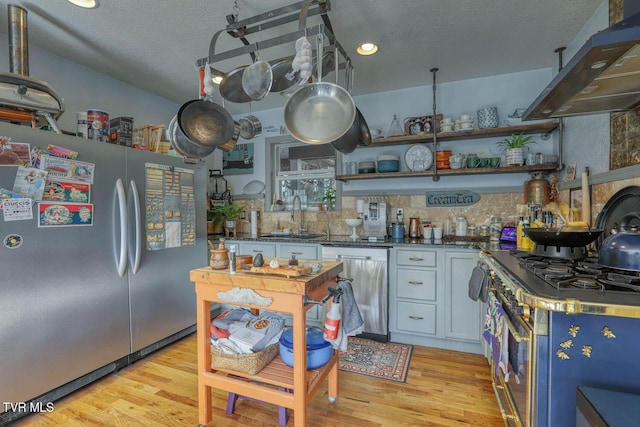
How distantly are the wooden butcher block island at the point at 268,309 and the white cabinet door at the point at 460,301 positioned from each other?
4.15 feet

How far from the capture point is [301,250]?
2939 millimetres

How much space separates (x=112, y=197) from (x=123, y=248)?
0.38 meters

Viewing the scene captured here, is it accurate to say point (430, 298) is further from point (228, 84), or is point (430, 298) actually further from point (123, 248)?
point (123, 248)

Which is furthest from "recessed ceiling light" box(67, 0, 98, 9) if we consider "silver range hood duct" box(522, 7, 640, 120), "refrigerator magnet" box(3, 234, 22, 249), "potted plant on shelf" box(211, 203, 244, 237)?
"silver range hood duct" box(522, 7, 640, 120)

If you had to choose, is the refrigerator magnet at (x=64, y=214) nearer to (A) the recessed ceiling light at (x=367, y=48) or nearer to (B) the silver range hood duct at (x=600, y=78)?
(A) the recessed ceiling light at (x=367, y=48)

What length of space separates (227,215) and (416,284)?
7.40 ft

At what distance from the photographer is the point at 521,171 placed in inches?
106

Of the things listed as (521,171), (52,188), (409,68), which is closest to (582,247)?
(521,171)

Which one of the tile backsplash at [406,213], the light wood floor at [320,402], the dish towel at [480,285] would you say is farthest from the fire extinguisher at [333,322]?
the tile backsplash at [406,213]

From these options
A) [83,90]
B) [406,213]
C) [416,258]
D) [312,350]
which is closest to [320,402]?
[312,350]

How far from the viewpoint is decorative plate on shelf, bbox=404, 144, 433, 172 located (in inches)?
118

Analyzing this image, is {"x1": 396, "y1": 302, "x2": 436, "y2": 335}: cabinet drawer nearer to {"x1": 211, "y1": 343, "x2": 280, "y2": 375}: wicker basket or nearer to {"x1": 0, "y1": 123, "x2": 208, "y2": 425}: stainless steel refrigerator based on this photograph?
{"x1": 211, "y1": 343, "x2": 280, "y2": 375}: wicker basket

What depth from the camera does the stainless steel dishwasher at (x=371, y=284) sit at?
262cm

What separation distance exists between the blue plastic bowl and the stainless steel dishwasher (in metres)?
1.05
